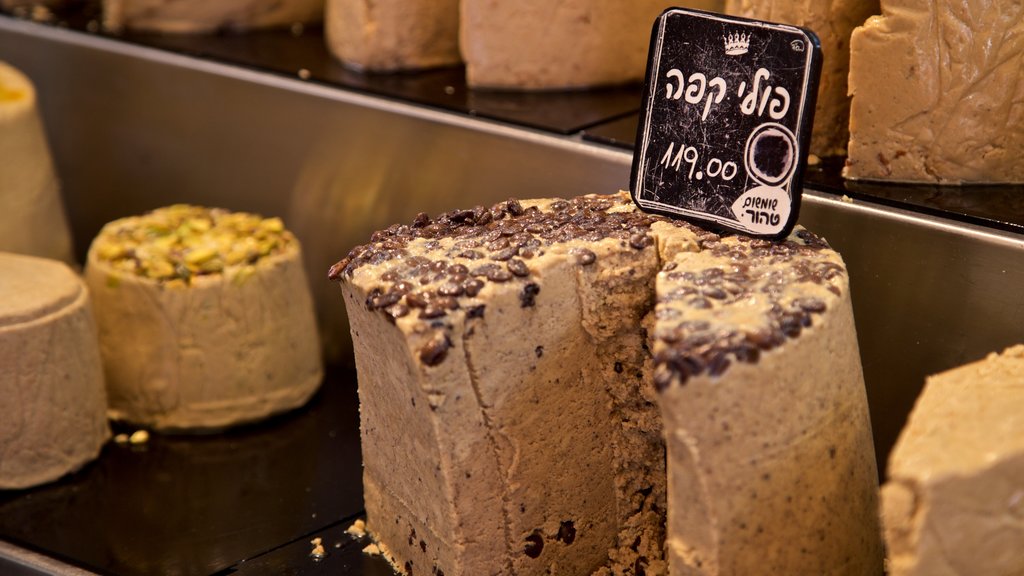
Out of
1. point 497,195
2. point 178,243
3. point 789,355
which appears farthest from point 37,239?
point 789,355

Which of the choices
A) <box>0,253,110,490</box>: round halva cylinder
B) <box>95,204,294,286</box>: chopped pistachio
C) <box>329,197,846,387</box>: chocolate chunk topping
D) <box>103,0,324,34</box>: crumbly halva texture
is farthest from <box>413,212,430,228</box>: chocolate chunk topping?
<box>103,0,324,34</box>: crumbly halva texture

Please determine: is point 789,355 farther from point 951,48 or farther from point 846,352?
point 951,48

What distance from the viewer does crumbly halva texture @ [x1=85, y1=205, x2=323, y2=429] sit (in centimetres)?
185

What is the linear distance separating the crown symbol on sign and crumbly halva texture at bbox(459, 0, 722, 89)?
613 millimetres

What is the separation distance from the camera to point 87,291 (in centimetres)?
181

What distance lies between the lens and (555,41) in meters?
2.01

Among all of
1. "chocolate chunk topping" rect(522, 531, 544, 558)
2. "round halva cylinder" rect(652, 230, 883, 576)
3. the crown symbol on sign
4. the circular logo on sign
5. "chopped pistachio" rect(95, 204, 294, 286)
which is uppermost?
the crown symbol on sign

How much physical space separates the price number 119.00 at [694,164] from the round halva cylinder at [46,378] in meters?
0.88

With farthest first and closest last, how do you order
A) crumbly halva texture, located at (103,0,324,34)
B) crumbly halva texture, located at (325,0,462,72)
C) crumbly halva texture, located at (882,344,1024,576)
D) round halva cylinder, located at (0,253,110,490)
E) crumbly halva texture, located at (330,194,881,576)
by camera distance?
crumbly halva texture, located at (103,0,324,34), crumbly halva texture, located at (325,0,462,72), round halva cylinder, located at (0,253,110,490), crumbly halva texture, located at (330,194,881,576), crumbly halva texture, located at (882,344,1024,576)

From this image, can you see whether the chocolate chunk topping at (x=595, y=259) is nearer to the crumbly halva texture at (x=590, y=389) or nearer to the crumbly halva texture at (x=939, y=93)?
the crumbly halva texture at (x=590, y=389)

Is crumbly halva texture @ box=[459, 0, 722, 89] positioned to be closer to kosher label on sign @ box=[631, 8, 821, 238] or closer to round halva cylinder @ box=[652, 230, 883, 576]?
kosher label on sign @ box=[631, 8, 821, 238]

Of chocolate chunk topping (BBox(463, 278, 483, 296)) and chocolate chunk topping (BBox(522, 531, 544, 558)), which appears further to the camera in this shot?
chocolate chunk topping (BBox(522, 531, 544, 558))

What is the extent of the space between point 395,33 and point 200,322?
2.01 feet

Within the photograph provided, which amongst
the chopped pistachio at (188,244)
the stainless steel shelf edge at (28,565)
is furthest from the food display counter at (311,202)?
the chopped pistachio at (188,244)
